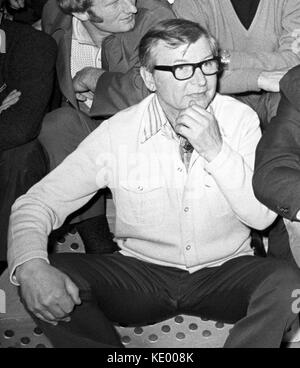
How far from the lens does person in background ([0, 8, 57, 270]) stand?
2135 millimetres

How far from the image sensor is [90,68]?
2271mm

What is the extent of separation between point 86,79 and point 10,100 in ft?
0.73

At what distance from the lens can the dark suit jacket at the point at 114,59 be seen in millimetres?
2135

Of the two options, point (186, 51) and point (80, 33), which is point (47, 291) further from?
point (80, 33)

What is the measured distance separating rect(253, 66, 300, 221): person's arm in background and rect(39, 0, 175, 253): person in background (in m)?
0.41

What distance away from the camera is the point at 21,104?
2.22 m

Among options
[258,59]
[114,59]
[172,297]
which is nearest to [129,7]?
[114,59]

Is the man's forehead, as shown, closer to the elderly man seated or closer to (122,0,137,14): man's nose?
the elderly man seated

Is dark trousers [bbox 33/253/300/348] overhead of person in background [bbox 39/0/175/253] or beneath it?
beneath

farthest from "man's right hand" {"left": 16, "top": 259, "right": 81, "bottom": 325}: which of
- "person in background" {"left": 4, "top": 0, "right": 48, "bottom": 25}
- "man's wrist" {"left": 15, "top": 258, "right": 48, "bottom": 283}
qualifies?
"person in background" {"left": 4, "top": 0, "right": 48, "bottom": 25}

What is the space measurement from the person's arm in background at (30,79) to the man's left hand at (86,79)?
74 mm

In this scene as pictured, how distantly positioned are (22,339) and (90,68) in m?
0.79

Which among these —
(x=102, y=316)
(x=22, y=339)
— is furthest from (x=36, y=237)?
(x=22, y=339)
